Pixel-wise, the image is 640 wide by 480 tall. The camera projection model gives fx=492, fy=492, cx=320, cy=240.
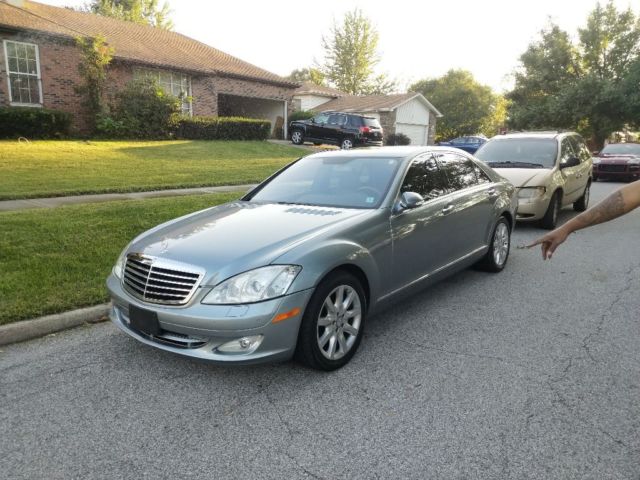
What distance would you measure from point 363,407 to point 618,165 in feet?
59.4

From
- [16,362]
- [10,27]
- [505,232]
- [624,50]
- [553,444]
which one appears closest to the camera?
[553,444]

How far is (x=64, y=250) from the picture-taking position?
5.73 metres

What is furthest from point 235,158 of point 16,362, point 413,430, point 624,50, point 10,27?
point 624,50

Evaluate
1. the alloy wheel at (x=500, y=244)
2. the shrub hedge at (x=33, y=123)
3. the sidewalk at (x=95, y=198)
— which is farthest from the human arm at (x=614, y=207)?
the shrub hedge at (x=33, y=123)

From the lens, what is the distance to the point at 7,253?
5445mm

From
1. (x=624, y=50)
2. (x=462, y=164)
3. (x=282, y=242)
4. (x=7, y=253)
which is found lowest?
(x=7, y=253)

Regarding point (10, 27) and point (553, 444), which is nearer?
point (553, 444)

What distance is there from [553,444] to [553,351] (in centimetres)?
129

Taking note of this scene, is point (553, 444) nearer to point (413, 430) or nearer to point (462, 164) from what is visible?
point (413, 430)

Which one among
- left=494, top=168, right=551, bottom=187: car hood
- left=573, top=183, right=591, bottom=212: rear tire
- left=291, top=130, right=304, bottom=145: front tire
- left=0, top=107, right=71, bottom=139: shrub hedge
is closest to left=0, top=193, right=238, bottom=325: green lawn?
left=494, top=168, right=551, bottom=187: car hood

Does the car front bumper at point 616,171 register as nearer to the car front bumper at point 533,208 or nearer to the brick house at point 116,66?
the car front bumper at point 533,208

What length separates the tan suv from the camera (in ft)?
27.1

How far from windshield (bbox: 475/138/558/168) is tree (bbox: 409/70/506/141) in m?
43.1

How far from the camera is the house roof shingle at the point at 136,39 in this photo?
19.0m
